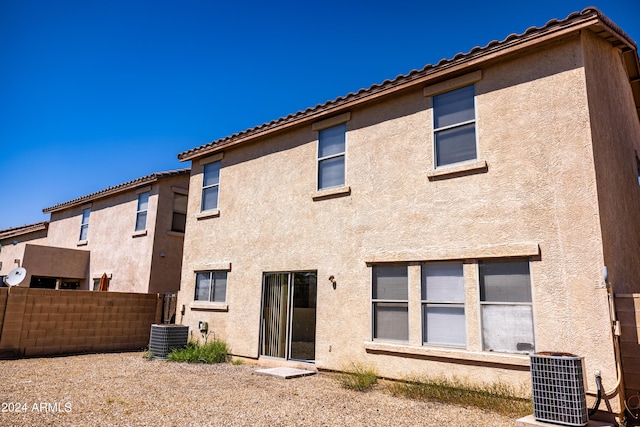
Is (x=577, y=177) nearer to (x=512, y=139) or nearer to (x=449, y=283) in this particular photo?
(x=512, y=139)

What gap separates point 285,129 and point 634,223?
28.5ft

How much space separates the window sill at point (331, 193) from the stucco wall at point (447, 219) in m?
0.10

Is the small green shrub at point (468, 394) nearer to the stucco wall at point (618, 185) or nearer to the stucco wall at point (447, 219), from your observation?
the stucco wall at point (447, 219)

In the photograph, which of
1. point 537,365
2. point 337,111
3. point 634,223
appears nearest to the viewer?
point 537,365

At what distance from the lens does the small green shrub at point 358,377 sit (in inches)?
338

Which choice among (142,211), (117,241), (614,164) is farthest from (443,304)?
(117,241)

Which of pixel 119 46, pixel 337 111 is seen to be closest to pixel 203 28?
pixel 119 46

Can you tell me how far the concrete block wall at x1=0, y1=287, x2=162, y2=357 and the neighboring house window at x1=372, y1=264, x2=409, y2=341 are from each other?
9249 millimetres

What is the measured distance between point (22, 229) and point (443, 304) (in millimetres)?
29561

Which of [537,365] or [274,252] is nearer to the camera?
[537,365]

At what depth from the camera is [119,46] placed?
1334cm

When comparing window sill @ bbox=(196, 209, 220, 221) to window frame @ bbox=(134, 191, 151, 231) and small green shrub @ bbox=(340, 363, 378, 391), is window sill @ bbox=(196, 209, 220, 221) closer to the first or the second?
window frame @ bbox=(134, 191, 151, 231)

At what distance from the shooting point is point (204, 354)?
12.0 m

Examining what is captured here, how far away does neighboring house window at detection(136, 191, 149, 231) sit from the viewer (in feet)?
59.7
